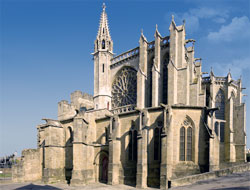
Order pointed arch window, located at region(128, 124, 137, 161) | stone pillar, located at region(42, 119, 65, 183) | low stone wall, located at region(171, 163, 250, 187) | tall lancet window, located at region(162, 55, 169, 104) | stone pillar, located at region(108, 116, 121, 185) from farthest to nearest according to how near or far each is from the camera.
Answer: tall lancet window, located at region(162, 55, 169, 104)
stone pillar, located at region(42, 119, 65, 183)
pointed arch window, located at region(128, 124, 137, 161)
stone pillar, located at region(108, 116, 121, 185)
low stone wall, located at region(171, 163, 250, 187)

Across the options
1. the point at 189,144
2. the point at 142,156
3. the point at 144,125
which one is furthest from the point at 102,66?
the point at 189,144

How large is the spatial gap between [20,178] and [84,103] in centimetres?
1588

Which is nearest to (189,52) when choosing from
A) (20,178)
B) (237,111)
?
(237,111)

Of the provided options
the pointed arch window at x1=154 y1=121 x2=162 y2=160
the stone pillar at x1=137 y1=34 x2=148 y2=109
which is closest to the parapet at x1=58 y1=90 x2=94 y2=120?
the stone pillar at x1=137 y1=34 x2=148 y2=109

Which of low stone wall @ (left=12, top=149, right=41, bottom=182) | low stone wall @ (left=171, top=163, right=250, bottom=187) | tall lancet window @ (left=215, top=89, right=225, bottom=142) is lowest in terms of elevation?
low stone wall @ (left=12, top=149, right=41, bottom=182)

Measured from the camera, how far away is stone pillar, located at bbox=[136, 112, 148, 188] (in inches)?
722

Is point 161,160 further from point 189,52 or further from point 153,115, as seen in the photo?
point 189,52

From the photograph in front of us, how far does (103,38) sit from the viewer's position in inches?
1346

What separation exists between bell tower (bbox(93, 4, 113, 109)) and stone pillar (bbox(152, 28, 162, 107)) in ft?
29.4

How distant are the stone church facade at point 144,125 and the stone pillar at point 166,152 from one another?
0.24 ft

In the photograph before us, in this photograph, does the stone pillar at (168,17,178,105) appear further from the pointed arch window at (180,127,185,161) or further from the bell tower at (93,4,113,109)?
the bell tower at (93,4,113,109)

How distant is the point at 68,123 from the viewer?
2516 centimetres

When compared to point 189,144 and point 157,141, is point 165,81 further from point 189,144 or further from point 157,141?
point 189,144

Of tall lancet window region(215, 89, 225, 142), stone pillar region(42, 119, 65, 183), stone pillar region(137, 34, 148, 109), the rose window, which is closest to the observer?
stone pillar region(42, 119, 65, 183)
